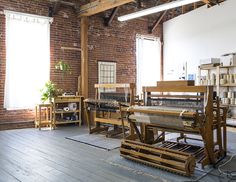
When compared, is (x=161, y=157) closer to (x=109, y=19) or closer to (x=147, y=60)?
(x=109, y=19)

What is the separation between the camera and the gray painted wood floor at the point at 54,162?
342cm

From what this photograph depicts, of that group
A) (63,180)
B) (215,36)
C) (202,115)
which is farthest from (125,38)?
(63,180)

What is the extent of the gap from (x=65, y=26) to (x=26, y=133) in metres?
3.34

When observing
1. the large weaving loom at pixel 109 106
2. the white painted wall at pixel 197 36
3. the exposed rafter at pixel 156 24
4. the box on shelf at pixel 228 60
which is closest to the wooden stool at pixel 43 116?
the large weaving loom at pixel 109 106

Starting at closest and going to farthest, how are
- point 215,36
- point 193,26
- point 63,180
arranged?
point 63,180 → point 215,36 → point 193,26

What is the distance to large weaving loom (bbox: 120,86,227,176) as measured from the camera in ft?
11.7

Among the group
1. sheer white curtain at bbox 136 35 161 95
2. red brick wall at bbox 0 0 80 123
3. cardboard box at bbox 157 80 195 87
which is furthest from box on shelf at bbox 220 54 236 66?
red brick wall at bbox 0 0 80 123

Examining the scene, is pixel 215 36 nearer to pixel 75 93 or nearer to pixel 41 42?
pixel 75 93

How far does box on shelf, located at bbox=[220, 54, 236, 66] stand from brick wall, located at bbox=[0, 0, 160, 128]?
2.99 metres

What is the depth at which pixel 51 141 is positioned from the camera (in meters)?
5.51

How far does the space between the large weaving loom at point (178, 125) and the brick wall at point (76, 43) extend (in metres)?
3.85

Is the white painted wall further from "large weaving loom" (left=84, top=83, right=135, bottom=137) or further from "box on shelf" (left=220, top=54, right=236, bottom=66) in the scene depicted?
"large weaving loom" (left=84, top=83, right=135, bottom=137)

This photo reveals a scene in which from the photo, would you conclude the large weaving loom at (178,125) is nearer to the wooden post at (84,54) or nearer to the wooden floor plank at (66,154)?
the wooden floor plank at (66,154)

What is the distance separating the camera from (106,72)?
28.6 feet
